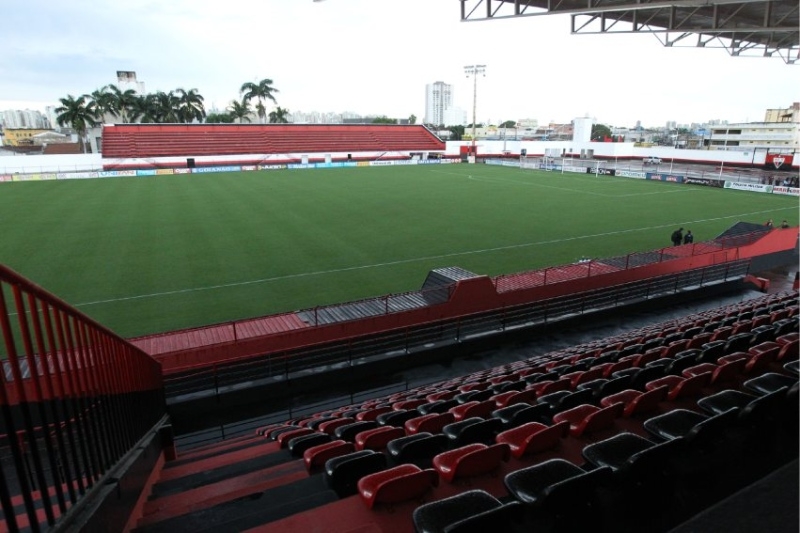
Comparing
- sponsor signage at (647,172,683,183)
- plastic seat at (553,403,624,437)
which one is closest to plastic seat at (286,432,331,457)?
plastic seat at (553,403,624,437)

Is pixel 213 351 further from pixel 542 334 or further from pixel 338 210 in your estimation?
pixel 338 210

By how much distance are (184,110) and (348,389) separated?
72271 mm

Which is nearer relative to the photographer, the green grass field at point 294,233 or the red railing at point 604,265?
the red railing at point 604,265

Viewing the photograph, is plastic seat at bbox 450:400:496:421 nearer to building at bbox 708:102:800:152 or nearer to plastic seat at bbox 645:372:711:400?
plastic seat at bbox 645:372:711:400

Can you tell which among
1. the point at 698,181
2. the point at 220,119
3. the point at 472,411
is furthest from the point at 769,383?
the point at 220,119

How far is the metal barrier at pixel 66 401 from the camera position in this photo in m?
2.05

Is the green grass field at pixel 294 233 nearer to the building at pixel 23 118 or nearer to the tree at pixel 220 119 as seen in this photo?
the tree at pixel 220 119

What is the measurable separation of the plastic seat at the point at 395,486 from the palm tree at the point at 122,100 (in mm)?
76818

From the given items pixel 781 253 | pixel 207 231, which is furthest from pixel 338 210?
pixel 781 253

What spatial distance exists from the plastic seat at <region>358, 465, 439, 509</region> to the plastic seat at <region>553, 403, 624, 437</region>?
4.78ft

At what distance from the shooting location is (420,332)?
1126 centimetres

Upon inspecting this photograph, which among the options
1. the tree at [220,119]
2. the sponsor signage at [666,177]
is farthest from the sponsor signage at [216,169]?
the sponsor signage at [666,177]

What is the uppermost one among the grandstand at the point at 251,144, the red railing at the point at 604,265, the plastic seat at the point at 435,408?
the grandstand at the point at 251,144

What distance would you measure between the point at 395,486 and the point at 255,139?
64.9 m
